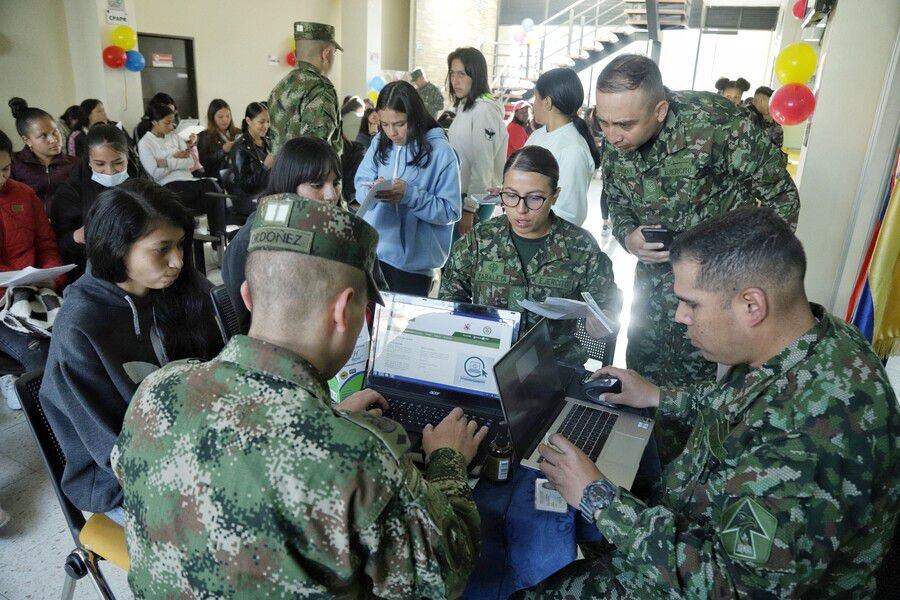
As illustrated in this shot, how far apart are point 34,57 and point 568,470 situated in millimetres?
8326

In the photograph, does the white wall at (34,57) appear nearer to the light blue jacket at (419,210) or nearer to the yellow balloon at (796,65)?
the light blue jacket at (419,210)

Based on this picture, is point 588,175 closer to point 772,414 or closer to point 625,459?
point 625,459

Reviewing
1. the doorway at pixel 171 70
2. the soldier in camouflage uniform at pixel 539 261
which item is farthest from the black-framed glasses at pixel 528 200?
the doorway at pixel 171 70

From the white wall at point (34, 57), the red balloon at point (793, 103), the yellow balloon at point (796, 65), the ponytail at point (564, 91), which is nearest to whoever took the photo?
the ponytail at point (564, 91)

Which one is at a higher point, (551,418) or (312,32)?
(312,32)

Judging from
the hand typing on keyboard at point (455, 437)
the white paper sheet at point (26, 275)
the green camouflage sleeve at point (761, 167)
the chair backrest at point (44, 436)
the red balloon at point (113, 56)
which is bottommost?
the chair backrest at point (44, 436)

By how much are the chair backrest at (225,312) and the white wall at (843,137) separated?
3.42 m

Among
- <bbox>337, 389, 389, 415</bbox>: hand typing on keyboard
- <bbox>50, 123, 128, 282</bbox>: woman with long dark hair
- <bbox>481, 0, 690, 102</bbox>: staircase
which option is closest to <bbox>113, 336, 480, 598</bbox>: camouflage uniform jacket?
<bbox>337, 389, 389, 415</bbox>: hand typing on keyboard

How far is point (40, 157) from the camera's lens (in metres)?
3.81

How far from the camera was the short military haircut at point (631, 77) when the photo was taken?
1970mm

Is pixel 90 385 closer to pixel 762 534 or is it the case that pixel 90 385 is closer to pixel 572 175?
pixel 762 534

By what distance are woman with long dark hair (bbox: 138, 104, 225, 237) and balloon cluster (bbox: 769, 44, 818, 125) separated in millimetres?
4758

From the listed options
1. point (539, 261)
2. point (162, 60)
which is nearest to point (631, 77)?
point (539, 261)

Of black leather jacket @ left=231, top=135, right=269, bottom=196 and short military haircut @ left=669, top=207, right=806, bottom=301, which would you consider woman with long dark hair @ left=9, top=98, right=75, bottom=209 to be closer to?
black leather jacket @ left=231, top=135, right=269, bottom=196
